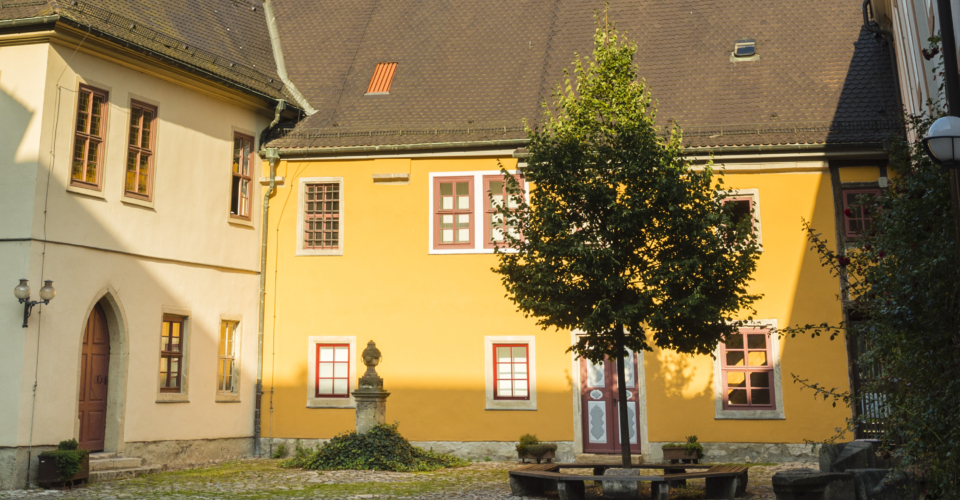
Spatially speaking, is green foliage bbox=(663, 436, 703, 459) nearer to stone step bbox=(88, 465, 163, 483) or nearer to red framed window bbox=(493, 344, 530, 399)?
red framed window bbox=(493, 344, 530, 399)

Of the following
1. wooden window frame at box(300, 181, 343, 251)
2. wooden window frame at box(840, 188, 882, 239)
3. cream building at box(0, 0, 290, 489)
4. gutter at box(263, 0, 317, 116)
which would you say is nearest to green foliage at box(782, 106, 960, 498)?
wooden window frame at box(840, 188, 882, 239)

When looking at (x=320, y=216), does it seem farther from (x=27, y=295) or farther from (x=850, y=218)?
(x=850, y=218)

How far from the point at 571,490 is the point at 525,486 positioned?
774 mm

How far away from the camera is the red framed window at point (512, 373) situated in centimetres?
1659

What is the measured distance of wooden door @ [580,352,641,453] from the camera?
1634cm

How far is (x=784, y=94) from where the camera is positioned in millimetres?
17188

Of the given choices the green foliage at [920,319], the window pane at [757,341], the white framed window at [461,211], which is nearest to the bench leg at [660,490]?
the green foliage at [920,319]

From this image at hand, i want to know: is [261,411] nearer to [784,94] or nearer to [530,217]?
[530,217]

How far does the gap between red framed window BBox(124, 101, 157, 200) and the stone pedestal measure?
4666mm

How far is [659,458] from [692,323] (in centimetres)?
539

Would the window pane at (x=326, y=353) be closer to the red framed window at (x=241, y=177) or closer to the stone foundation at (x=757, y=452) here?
the red framed window at (x=241, y=177)

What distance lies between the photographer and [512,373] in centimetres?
1664

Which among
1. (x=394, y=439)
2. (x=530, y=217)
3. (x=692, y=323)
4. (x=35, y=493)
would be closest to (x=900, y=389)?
(x=692, y=323)

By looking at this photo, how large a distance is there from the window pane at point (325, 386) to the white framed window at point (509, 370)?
2893 mm
